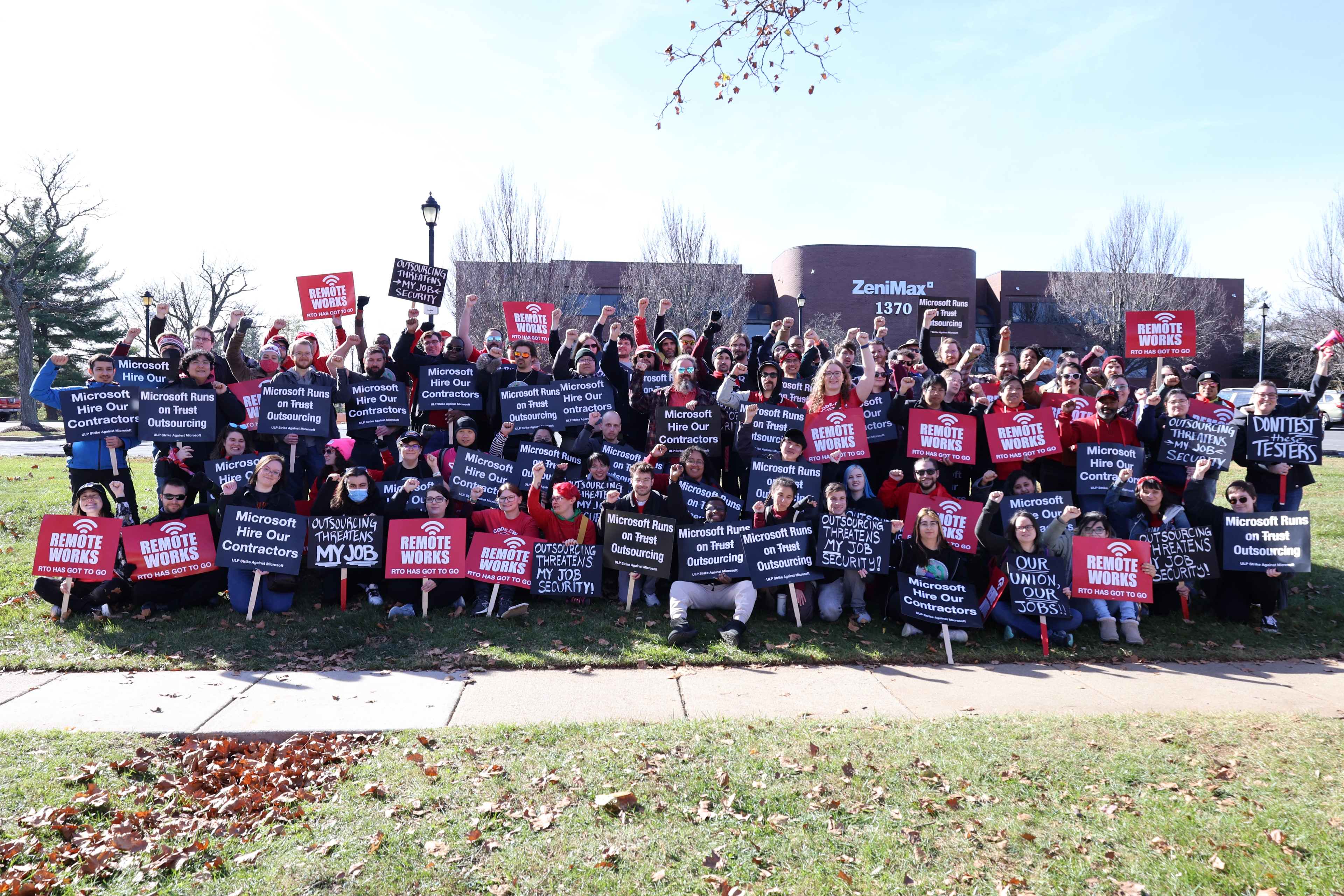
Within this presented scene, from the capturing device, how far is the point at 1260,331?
55.6 metres

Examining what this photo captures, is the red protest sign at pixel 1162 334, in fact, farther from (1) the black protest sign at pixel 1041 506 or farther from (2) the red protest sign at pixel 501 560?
A: (2) the red protest sign at pixel 501 560

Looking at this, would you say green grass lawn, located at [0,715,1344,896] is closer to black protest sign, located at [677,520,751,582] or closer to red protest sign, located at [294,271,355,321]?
black protest sign, located at [677,520,751,582]

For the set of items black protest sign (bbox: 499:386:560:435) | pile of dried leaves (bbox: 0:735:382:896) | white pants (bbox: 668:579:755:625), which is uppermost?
black protest sign (bbox: 499:386:560:435)


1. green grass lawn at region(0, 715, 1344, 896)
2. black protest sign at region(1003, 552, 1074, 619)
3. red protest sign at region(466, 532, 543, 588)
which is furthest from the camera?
red protest sign at region(466, 532, 543, 588)

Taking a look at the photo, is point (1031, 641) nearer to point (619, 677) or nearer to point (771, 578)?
point (771, 578)

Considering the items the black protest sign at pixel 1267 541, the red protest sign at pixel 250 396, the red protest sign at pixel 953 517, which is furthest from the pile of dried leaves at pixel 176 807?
the black protest sign at pixel 1267 541

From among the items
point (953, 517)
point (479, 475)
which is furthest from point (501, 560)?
point (953, 517)

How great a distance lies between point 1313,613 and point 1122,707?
4.35 meters

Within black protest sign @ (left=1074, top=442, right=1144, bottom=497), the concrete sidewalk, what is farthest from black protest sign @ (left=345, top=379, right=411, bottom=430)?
black protest sign @ (left=1074, top=442, right=1144, bottom=497)

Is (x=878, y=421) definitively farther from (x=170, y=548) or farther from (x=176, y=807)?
(x=170, y=548)

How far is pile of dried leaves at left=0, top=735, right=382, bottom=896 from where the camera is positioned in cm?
402

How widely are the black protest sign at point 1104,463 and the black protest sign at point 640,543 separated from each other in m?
4.78

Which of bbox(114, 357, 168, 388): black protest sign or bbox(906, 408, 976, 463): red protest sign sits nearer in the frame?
bbox(906, 408, 976, 463): red protest sign

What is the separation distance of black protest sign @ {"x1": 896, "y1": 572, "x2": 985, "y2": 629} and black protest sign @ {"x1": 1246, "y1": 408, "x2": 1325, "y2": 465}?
4.28 m
